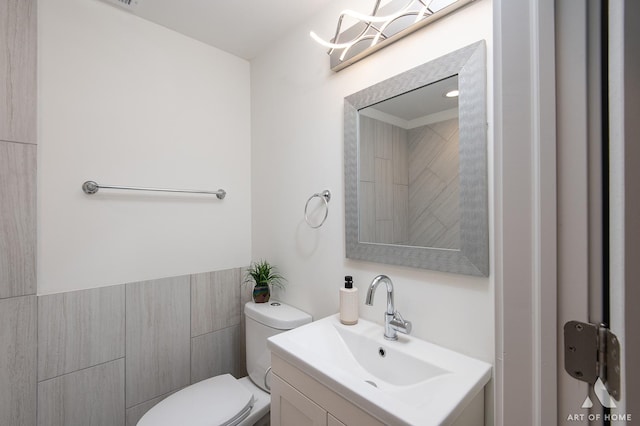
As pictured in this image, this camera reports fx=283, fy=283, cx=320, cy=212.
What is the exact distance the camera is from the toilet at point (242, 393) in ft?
3.77

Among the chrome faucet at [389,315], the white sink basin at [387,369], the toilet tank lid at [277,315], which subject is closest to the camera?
the white sink basin at [387,369]

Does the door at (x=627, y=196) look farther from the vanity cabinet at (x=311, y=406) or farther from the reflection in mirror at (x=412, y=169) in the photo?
the reflection in mirror at (x=412, y=169)

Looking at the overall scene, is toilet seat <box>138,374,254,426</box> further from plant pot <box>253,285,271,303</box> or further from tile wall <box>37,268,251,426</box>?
plant pot <box>253,285,271,303</box>

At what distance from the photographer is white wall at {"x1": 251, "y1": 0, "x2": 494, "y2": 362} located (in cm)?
95

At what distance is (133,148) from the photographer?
1.47m

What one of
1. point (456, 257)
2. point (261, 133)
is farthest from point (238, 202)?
point (456, 257)

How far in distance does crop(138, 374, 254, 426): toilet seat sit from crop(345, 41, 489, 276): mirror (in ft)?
2.70

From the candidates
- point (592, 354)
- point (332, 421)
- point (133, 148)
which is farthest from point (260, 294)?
point (592, 354)

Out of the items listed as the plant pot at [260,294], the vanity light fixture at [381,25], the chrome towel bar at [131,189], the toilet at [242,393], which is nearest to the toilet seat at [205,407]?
the toilet at [242,393]

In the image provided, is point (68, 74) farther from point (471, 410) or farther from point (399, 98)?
point (471, 410)

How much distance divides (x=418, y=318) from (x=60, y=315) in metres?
1.54

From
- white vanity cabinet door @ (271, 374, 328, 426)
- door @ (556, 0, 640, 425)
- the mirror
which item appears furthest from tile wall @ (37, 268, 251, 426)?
door @ (556, 0, 640, 425)

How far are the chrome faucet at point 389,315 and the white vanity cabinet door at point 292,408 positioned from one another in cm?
36

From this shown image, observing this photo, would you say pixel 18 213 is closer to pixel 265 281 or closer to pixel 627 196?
pixel 265 281
